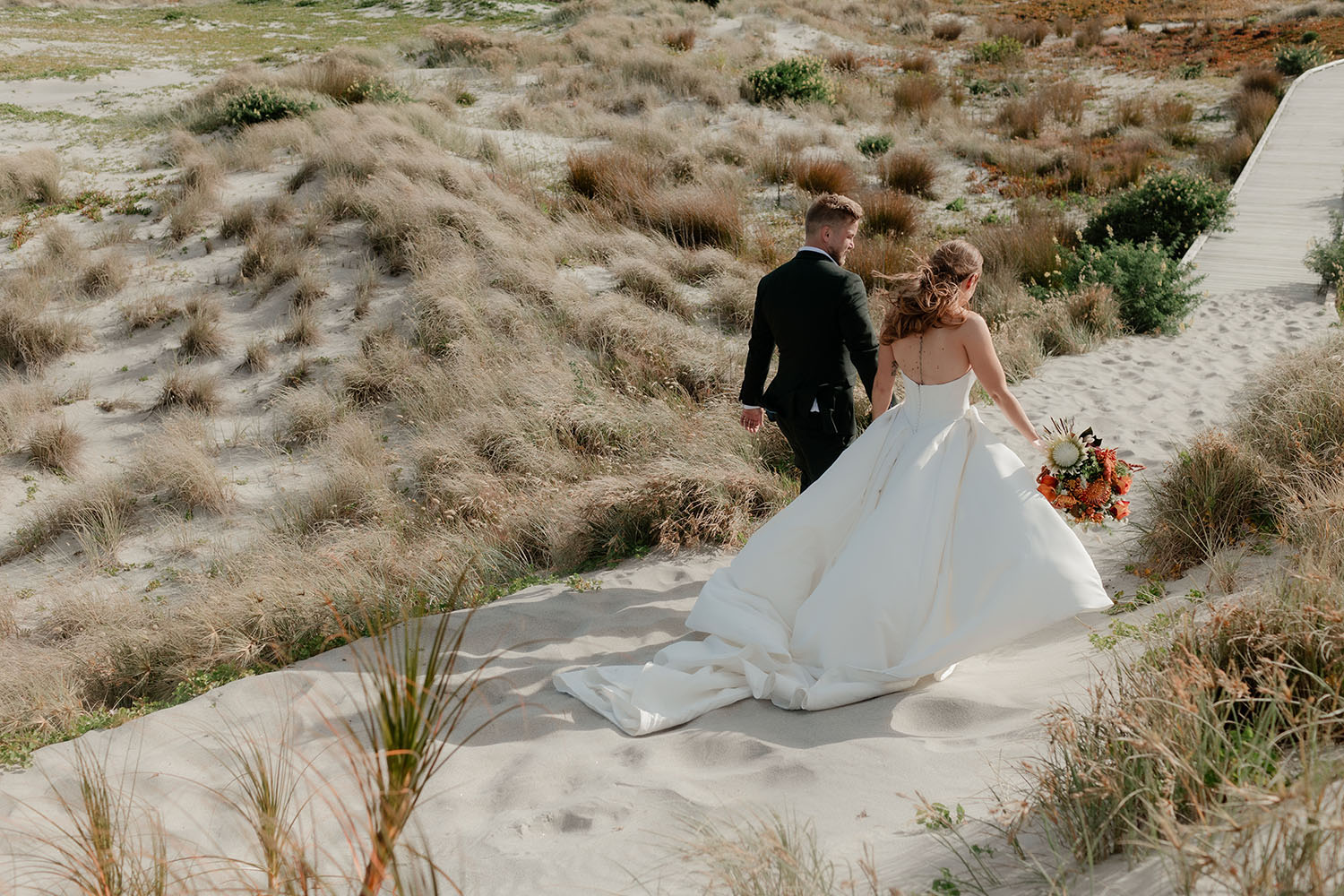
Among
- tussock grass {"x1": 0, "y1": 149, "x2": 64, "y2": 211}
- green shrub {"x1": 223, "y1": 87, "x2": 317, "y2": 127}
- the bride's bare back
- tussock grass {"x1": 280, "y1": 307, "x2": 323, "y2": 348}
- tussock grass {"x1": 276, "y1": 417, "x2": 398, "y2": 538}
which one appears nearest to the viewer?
the bride's bare back

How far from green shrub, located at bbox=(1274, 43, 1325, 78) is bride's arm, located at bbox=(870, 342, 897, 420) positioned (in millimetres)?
20853

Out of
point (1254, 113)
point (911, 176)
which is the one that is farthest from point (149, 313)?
point (1254, 113)

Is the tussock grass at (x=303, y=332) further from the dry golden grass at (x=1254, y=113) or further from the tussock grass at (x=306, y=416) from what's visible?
the dry golden grass at (x=1254, y=113)

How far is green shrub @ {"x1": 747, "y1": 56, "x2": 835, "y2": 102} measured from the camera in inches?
674

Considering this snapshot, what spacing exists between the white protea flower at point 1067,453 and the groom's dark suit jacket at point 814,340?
0.97 m

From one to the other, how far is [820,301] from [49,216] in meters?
11.1

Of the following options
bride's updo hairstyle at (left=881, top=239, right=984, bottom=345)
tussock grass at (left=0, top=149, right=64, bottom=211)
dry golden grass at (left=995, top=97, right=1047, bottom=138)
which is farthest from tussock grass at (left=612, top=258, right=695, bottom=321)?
dry golden grass at (left=995, top=97, right=1047, bottom=138)

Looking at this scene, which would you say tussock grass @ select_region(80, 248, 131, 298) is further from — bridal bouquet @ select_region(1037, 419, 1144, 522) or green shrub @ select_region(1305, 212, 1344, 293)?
green shrub @ select_region(1305, 212, 1344, 293)

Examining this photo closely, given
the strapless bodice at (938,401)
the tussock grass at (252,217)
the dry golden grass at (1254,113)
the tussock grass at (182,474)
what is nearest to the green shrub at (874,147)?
the dry golden grass at (1254,113)

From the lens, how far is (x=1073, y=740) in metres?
2.73

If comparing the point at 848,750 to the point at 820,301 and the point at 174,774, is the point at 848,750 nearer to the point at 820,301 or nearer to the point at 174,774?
the point at 820,301

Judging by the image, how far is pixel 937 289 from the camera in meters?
4.02

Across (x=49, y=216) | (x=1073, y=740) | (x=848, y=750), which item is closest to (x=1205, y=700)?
(x=1073, y=740)

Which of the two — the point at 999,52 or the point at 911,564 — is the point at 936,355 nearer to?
the point at 911,564
